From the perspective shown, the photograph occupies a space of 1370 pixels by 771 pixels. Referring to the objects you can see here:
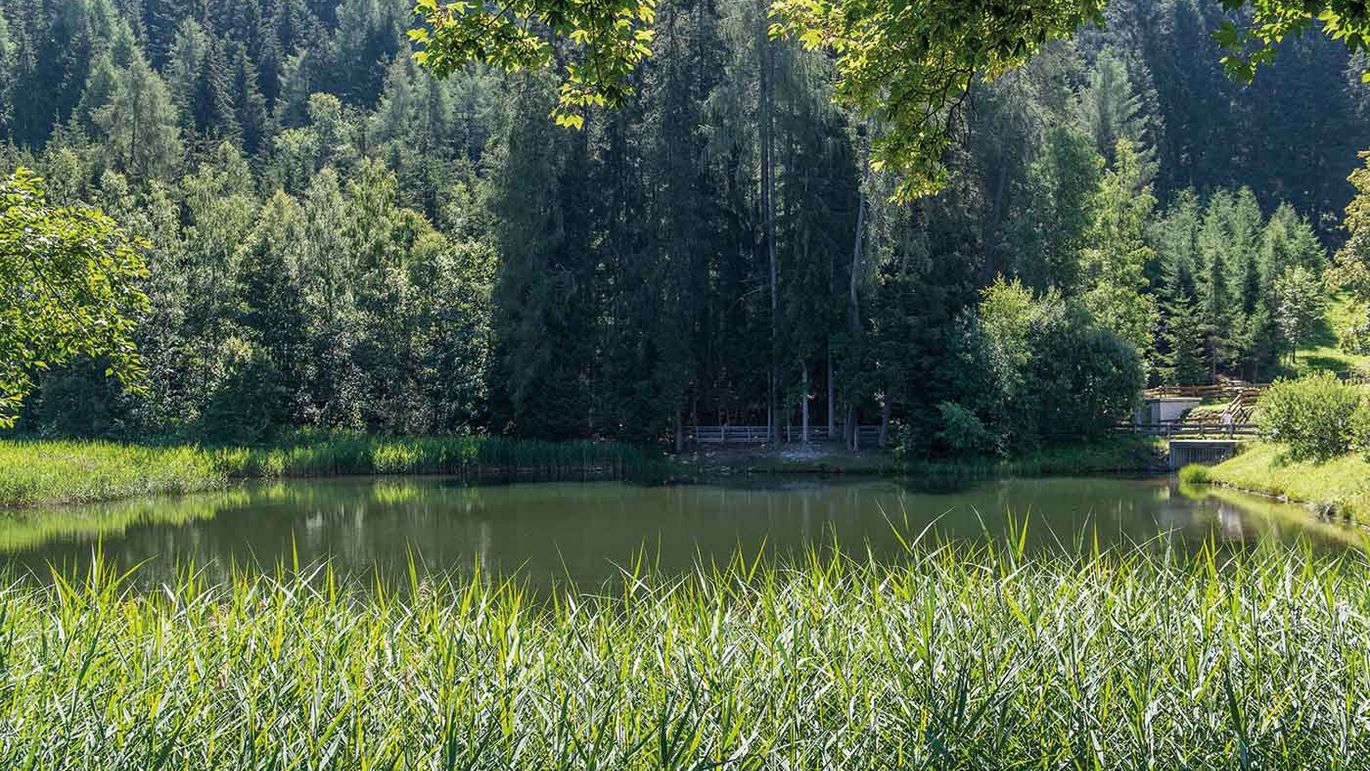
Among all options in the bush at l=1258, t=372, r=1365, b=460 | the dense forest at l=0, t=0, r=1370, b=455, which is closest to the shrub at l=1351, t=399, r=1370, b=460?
the bush at l=1258, t=372, r=1365, b=460

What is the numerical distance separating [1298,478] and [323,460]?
24.8 metres

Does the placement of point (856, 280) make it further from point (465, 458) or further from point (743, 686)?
point (743, 686)

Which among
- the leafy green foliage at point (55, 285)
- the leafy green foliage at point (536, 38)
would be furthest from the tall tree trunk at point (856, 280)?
the leafy green foliage at point (536, 38)

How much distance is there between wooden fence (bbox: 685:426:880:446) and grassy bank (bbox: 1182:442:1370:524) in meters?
9.84

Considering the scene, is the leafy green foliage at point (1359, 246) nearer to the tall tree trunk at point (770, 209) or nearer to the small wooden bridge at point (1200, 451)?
the small wooden bridge at point (1200, 451)

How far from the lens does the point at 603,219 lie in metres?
36.2

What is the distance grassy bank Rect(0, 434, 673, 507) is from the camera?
84.8ft

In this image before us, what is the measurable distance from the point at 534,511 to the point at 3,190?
14683mm

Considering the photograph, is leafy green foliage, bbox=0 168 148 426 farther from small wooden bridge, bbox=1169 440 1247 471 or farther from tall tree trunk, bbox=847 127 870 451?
small wooden bridge, bbox=1169 440 1247 471

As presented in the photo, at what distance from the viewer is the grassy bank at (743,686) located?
371 cm

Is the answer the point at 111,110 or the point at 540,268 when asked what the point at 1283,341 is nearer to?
the point at 540,268

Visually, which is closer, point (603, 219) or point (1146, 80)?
point (603, 219)

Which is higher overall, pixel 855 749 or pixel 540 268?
pixel 540 268

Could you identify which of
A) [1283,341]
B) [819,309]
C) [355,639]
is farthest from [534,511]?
[1283,341]
